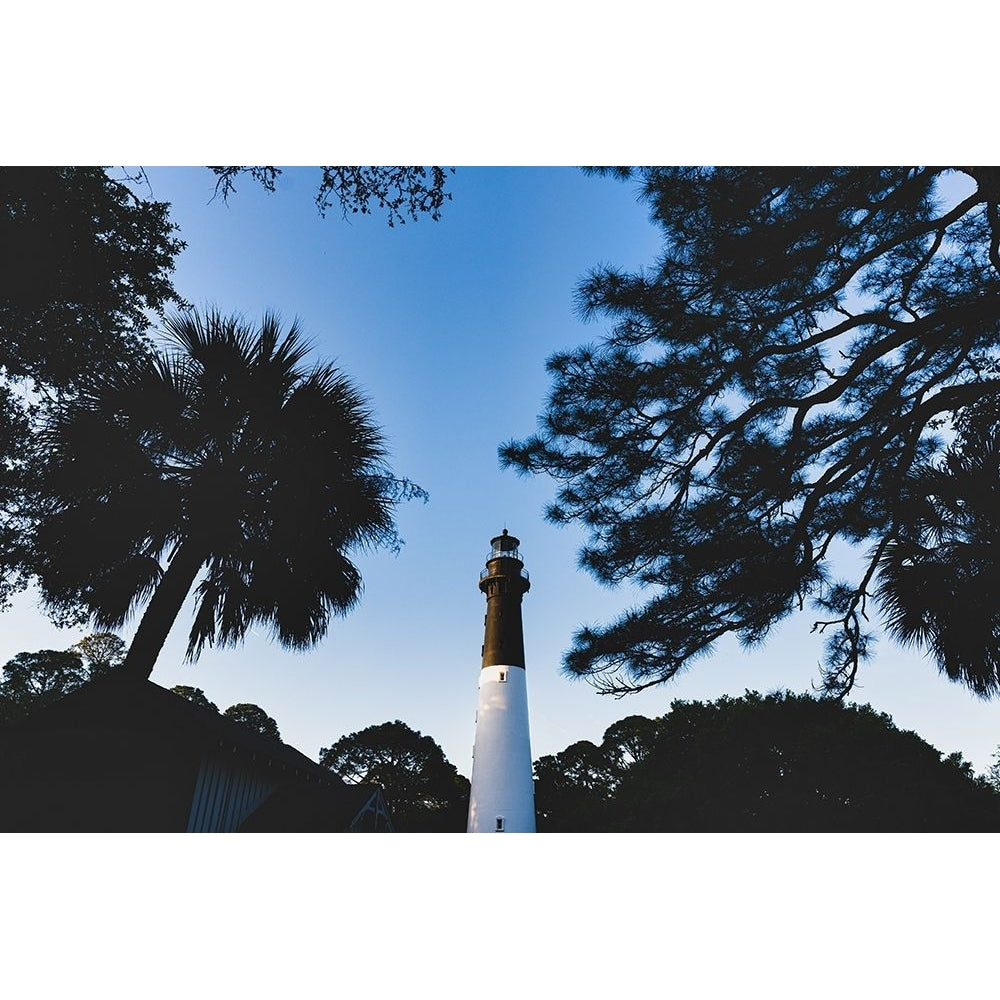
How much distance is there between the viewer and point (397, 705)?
463cm

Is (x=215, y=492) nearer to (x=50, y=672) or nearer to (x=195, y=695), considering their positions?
(x=195, y=695)

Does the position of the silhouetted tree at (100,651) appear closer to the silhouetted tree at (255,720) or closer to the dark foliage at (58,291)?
the dark foliage at (58,291)

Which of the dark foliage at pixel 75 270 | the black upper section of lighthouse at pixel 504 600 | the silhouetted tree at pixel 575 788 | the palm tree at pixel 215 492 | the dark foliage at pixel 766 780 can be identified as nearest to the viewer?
the dark foliage at pixel 75 270

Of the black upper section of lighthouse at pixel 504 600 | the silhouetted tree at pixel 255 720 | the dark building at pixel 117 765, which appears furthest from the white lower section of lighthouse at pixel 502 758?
the dark building at pixel 117 765

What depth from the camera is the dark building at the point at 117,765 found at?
3172 millimetres

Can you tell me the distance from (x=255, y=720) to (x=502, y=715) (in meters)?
4.46

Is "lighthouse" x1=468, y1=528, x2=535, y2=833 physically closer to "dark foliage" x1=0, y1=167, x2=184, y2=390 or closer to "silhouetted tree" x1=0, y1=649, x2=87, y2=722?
"silhouetted tree" x1=0, y1=649, x2=87, y2=722

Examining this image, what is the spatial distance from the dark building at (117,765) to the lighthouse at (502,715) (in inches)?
196

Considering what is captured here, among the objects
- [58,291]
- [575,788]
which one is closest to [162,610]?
[58,291]

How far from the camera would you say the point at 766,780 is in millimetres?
7629

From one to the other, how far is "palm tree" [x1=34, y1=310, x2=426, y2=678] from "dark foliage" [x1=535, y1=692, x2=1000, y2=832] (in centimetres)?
339

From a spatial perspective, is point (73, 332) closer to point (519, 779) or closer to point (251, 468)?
point (251, 468)

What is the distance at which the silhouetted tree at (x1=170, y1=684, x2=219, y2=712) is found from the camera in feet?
14.6
